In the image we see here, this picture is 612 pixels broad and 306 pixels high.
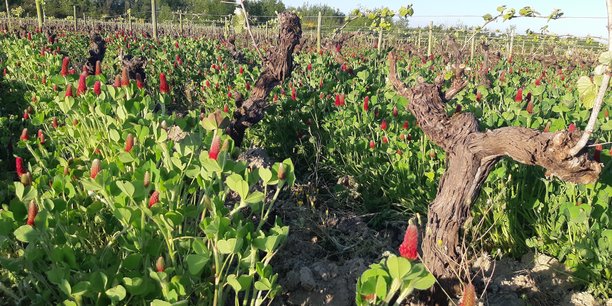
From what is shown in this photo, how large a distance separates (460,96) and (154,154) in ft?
8.72

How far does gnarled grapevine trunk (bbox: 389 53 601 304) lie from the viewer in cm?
175

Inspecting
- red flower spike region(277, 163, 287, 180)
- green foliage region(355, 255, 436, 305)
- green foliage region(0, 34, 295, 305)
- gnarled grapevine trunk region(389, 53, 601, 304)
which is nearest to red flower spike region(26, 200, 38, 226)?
green foliage region(0, 34, 295, 305)

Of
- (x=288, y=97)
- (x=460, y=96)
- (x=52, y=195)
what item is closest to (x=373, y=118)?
(x=460, y=96)

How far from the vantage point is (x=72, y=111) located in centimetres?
287

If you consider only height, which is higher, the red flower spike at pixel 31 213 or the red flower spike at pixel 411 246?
the red flower spike at pixel 31 213

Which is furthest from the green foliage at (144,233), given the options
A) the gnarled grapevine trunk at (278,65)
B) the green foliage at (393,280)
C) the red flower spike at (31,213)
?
the gnarled grapevine trunk at (278,65)

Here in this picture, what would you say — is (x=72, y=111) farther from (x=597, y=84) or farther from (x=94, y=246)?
(x=597, y=84)

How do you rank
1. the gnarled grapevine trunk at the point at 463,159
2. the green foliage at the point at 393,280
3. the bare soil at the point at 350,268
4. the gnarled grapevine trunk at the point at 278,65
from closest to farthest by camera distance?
the green foliage at the point at 393,280
the gnarled grapevine trunk at the point at 463,159
the bare soil at the point at 350,268
the gnarled grapevine trunk at the point at 278,65

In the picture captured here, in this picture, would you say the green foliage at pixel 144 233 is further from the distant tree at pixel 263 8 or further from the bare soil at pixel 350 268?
the distant tree at pixel 263 8

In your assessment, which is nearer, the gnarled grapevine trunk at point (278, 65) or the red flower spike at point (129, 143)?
the red flower spike at point (129, 143)

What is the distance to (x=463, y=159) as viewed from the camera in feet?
6.80

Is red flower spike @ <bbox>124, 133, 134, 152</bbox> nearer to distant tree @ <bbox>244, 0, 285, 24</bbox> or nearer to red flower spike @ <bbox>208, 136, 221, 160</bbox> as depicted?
red flower spike @ <bbox>208, 136, 221, 160</bbox>

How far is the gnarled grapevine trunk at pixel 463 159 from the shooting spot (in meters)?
1.75

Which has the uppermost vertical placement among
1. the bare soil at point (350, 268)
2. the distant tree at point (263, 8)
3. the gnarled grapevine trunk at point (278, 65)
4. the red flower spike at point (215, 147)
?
the distant tree at point (263, 8)
